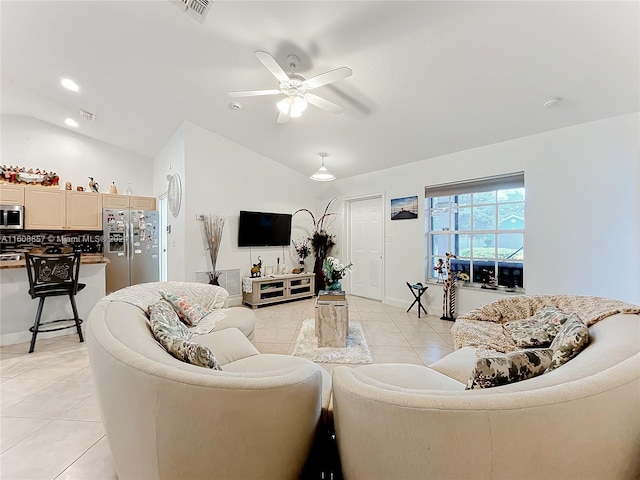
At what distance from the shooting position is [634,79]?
2.27 m

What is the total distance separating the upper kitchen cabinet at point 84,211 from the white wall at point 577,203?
6.57 m

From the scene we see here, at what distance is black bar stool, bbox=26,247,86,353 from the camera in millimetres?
2705

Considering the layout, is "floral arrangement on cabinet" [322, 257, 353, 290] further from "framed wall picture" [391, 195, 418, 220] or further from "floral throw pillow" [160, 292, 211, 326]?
"framed wall picture" [391, 195, 418, 220]

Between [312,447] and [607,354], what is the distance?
3.98 ft

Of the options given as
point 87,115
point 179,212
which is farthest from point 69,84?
point 179,212

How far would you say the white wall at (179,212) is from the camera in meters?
4.22

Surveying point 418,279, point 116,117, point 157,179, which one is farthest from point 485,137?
point 157,179

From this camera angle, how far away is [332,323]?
288 cm

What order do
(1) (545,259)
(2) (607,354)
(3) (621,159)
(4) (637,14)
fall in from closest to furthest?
(2) (607,354), (4) (637,14), (3) (621,159), (1) (545,259)

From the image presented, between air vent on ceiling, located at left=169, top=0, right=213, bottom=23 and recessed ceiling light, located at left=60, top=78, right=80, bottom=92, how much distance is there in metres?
2.73

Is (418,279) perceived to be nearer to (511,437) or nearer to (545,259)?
(545,259)

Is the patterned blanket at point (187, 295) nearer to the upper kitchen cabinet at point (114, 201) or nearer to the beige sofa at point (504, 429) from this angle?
the beige sofa at point (504, 429)

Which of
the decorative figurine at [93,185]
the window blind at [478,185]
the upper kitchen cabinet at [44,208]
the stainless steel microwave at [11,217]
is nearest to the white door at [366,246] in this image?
the window blind at [478,185]

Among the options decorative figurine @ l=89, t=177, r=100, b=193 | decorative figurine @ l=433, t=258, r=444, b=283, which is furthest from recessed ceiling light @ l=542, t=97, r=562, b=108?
decorative figurine @ l=89, t=177, r=100, b=193
